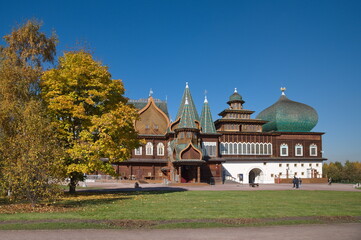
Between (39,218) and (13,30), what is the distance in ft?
62.4

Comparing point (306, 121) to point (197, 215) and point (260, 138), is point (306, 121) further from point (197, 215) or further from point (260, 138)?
point (197, 215)

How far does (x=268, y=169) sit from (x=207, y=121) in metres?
14.1

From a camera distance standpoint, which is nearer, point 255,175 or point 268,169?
point 268,169

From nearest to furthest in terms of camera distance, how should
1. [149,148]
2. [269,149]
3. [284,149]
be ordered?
[149,148] < [269,149] < [284,149]

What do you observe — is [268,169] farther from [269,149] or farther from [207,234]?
[207,234]

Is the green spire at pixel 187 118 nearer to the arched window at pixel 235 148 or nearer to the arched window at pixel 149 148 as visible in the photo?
the arched window at pixel 149 148

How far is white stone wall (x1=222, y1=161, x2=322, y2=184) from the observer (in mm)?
57062

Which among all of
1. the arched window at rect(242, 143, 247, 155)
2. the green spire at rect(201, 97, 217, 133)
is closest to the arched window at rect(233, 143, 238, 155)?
the arched window at rect(242, 143, 247, 155)

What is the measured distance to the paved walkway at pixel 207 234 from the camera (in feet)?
36.6

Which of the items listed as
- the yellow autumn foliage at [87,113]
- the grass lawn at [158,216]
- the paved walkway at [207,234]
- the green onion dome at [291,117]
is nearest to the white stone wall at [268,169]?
the green onion dome at [291,117]

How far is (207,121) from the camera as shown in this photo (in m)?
55.4

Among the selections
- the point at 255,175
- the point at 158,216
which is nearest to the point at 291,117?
the point at 255,175

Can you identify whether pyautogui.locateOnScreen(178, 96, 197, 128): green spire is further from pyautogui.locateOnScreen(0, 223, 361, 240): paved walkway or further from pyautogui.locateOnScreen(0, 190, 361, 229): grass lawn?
pyautogui.locateOnScreen(0, 223, 361, 240): paved walkway

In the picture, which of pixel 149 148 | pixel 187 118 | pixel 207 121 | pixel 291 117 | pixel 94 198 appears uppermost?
pixel 291 117
